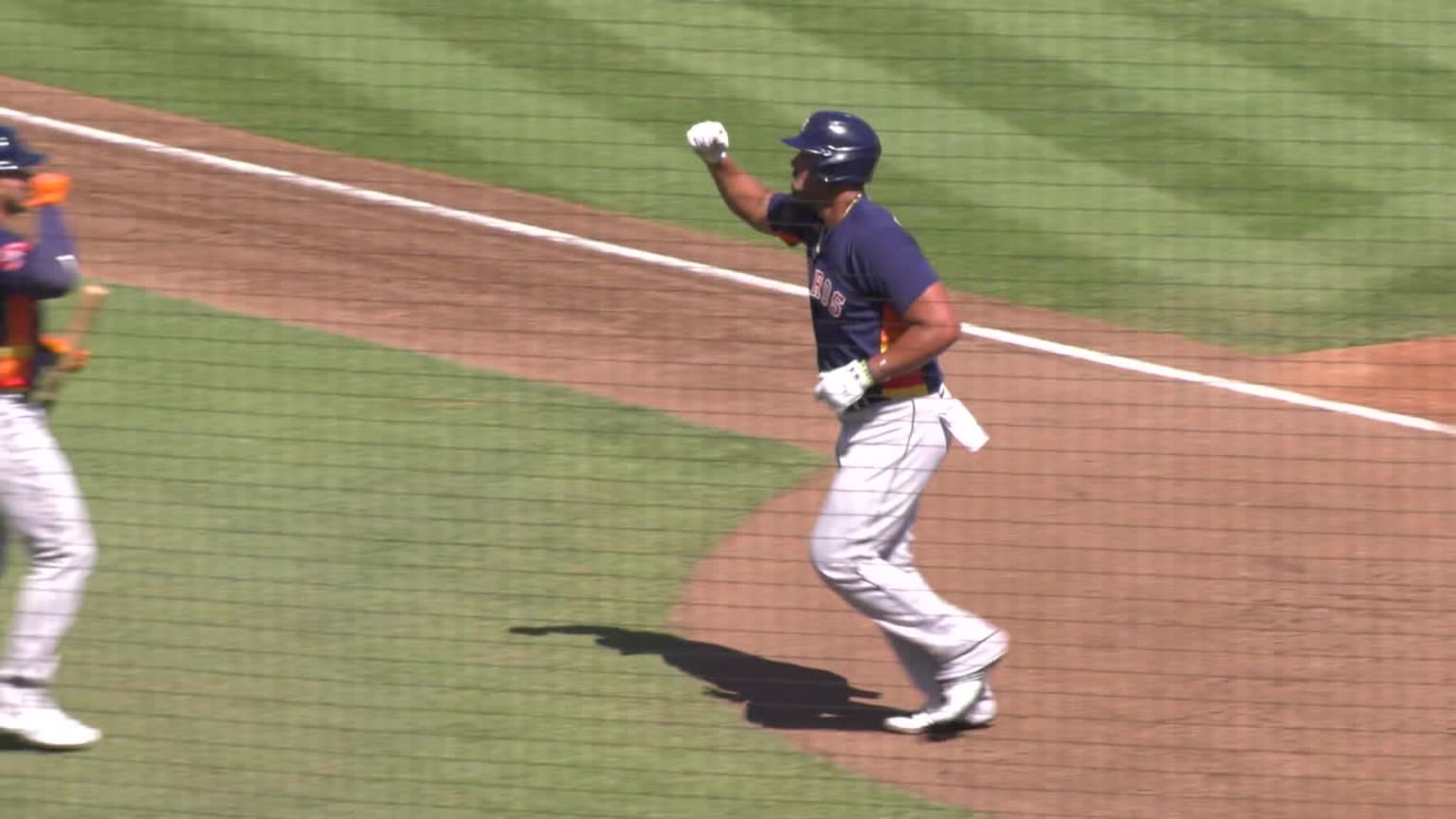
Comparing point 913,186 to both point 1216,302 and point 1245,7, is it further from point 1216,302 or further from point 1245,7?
point 1245,7

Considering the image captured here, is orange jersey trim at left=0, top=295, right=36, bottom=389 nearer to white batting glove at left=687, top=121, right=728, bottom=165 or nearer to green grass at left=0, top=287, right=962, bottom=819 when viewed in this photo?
green grass at left=0, top=287, right=962, bottom=819

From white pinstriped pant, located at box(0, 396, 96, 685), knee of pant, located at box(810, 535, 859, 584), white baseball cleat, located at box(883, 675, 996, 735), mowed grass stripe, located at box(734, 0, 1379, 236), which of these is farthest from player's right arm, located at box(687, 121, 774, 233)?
mowed grass stripe, located at box(734, 0, 1379, 236)

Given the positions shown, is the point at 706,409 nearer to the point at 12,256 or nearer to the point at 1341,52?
the point at 12,256

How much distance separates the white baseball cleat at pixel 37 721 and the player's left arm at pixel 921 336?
96.9 inches

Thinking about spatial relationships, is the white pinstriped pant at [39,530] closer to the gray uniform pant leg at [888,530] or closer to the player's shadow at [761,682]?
the player's shadow at [761,682]

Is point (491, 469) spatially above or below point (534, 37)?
below

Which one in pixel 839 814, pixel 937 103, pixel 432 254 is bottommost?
pixel 839 814

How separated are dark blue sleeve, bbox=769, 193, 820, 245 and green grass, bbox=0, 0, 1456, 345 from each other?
4420 millimetres

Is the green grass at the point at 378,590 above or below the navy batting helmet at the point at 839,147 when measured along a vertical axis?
below

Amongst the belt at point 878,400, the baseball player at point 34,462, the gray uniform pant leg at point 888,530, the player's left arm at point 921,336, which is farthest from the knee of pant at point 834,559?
the baseball player at point 34,462

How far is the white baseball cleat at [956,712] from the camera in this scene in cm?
579

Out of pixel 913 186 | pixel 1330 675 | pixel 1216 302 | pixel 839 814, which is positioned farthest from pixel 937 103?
pixel 839 814

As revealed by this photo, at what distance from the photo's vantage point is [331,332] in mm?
8922

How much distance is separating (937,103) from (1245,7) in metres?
2.29
